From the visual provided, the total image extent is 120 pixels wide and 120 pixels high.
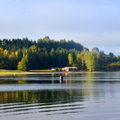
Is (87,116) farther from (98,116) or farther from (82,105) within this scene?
(82,105)

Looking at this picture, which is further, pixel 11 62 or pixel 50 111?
pixel 11 62

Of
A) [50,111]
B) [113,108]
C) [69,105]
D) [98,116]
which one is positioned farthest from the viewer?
[69,105]

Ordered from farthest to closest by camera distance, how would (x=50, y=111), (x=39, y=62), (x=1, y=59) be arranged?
(x=39, y=62), (x=1, y=59), (x=50, y=111)

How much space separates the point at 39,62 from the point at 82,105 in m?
166

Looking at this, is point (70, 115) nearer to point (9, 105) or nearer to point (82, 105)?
point (82, 105)

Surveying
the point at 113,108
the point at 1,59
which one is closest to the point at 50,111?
the point at 113,108

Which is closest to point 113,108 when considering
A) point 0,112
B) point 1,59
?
point 0,112

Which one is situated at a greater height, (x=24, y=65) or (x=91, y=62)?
(x=91, y=62)

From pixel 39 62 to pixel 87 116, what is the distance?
563 ft

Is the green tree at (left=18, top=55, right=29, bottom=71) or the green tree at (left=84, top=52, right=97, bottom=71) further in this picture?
the green tree at (left=84, top=52, right=97, bottom=71)

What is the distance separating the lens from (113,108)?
1059 inches

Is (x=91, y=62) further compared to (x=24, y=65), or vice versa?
(x=91, y=62)

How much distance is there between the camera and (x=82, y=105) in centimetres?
2873

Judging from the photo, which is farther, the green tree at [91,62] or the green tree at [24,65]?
the green tree at [91,62]
